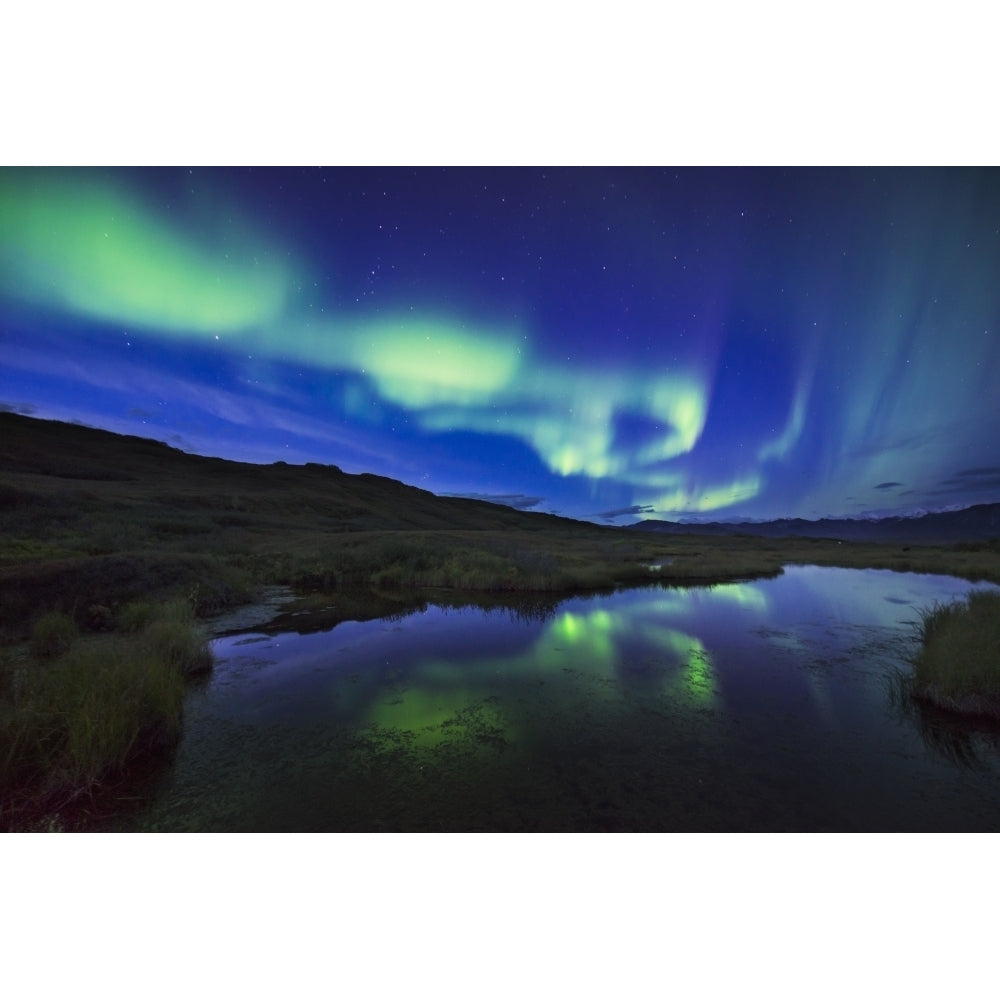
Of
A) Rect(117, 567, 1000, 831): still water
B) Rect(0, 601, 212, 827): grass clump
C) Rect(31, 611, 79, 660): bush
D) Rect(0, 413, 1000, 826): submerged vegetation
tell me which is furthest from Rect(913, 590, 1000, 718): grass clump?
Rect(31, 611, 79, 660): bush

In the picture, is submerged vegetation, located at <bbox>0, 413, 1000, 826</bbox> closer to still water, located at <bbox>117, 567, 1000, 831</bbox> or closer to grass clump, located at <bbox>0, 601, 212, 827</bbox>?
grass clump, located at <bbox>0, 601, 212, 827</bbox>

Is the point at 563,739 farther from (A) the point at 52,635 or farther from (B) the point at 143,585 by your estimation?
(B) the point at 143,585

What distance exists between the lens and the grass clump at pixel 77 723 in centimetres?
526

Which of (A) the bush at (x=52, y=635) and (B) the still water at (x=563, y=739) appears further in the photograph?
(A) the bush at (x=52, y=635)

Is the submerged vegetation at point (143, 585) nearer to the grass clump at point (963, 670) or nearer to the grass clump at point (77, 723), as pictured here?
the grass clump at point (77, 723)

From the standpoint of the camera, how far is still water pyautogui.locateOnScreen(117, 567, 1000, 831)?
5.54m

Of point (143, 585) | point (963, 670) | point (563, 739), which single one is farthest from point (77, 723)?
point (963, 670)

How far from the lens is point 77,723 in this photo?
583 centimetres

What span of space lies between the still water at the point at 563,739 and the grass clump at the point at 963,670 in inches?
26.4

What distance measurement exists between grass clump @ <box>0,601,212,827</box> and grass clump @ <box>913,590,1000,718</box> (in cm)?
1311

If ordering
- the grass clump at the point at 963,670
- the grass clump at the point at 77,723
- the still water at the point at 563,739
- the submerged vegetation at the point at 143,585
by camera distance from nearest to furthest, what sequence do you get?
the grass clump at the point at 77,723 → the still water at the point at 563,739 → the submerged vegetation at the point at 143,585 → the grass clump at the point at 963,670

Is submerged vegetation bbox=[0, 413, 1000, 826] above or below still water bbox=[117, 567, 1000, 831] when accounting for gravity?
above

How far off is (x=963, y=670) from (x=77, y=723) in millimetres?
13890

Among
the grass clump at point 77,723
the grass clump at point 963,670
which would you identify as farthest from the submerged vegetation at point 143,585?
the grass clump at point 963,670
